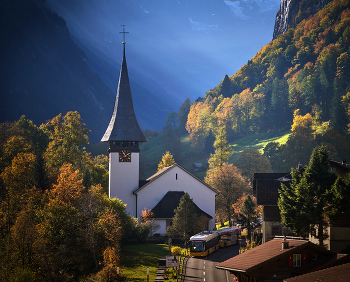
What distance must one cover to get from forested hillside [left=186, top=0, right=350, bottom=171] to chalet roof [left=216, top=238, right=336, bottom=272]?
221ft

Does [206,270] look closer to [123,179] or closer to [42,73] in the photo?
[123,179]

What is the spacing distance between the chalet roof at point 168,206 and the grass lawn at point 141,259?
6714 millimetres

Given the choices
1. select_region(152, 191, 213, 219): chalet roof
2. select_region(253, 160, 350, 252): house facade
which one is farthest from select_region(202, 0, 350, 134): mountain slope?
select_region(253, 160, 350, 252): house facade

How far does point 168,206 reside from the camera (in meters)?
54.3

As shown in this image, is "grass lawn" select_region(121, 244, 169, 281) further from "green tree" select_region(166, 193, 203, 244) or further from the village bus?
the village bus

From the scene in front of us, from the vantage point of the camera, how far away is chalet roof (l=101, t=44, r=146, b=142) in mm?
56031

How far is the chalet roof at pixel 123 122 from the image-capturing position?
5603cm

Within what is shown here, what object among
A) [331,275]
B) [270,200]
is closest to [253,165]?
[270,200]

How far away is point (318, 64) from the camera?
142875 millimetres

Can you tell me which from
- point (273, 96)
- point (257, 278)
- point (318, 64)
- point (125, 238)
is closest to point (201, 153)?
point (273, 96)

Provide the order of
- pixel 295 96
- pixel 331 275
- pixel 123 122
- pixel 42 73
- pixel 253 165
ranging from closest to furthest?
pixel 331 275, pixel 123 122, pixel 253 165, pixel 295 96, pixel 42 73

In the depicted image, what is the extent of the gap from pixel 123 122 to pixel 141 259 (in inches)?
923

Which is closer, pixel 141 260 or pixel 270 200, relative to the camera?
pixel 141 260

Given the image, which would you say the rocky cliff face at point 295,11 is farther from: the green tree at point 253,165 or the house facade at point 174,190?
the house facade at point 174,190
